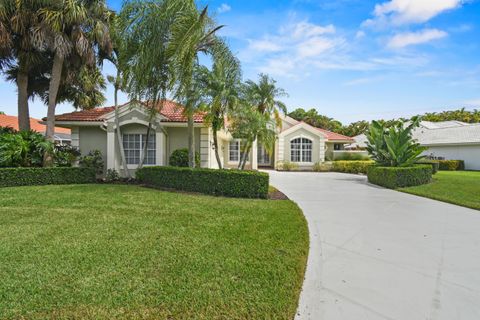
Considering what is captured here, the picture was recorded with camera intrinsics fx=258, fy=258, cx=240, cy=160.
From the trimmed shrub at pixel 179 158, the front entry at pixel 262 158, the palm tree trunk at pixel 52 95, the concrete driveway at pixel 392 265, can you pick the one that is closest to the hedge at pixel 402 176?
the concrete driveway at pixel 392 265

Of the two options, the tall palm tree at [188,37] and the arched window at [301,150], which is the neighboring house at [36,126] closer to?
the tall palm tree at [188,37]

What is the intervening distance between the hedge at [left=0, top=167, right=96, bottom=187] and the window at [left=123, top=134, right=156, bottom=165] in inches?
97.6

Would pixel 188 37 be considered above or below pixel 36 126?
above

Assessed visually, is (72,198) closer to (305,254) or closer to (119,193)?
(119,193)

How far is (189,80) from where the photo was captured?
10688 mm

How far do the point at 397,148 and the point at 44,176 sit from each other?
18.7 meters

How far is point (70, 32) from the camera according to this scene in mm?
13148

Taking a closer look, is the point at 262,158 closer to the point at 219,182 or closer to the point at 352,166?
the point at 352,166

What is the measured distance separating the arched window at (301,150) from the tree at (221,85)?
13666 mm

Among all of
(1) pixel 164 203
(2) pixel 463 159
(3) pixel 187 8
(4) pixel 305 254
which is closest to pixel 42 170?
(1) pixel 164 203

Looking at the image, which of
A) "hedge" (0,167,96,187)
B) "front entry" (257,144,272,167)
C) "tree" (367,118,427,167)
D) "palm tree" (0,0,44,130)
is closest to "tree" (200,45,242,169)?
"hedge" (0,167,96,187)

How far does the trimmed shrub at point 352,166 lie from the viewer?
21.8m

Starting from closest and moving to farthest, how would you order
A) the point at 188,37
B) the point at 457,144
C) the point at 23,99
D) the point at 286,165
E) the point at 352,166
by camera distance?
the point at 188,37, the point at 23,99, the point at 352,166, the point at 286,165, the point at 457,144

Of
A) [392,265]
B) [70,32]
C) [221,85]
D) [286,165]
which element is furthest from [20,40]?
[286,165]
